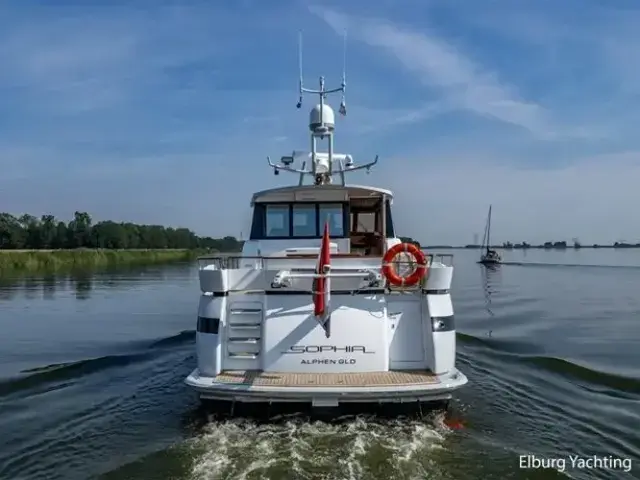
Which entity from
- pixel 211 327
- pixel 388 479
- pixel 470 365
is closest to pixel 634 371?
pixel 470 365

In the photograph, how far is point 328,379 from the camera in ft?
24.8

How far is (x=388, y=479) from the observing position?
585 cm

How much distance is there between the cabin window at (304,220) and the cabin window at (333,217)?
0.14 meters

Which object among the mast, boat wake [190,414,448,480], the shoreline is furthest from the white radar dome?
the shoreline

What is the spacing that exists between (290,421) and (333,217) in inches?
164

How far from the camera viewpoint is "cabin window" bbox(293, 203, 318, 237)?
10.3m

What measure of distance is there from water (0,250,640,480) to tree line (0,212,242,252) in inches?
3512

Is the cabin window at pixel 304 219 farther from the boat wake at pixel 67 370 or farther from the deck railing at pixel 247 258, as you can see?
the boat wake at pixel 67 370

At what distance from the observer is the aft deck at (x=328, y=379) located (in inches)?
290

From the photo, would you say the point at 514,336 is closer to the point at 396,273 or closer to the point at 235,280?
the point at 396,273

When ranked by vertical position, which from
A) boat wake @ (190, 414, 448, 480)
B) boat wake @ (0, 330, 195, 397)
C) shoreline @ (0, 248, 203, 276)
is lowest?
boat wake @ (0, 330, 195, 397)

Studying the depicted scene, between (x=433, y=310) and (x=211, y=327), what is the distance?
3278 millimetres

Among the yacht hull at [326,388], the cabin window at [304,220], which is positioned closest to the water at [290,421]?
the yacht hull at [326,388]

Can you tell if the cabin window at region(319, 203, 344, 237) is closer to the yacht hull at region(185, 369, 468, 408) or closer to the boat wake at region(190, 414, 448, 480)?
the yacht hull at region(185, 369, 468, 408)
